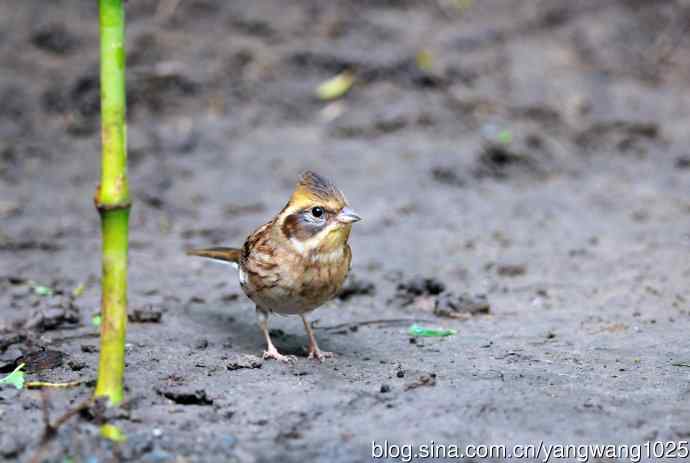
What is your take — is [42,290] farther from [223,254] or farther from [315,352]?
[315,352]

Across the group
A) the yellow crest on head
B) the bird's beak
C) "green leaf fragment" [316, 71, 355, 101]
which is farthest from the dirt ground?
the yellow crest on head

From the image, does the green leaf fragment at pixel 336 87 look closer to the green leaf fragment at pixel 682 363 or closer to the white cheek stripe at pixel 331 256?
the white cheek stripe at pixel 331 256

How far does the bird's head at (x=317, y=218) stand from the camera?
569 cm

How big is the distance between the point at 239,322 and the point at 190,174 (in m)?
3.91

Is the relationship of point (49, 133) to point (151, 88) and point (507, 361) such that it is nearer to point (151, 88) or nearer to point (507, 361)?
point (151, 88)

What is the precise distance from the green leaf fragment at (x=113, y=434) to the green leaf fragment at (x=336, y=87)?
7.66 metres

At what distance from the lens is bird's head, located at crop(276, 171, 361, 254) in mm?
5688

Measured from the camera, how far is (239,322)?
6723 mm

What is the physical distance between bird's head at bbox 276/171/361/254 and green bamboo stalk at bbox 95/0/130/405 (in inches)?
68.3

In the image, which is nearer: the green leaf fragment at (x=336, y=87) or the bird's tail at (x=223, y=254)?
the bird's tail at (x=223, y=254)

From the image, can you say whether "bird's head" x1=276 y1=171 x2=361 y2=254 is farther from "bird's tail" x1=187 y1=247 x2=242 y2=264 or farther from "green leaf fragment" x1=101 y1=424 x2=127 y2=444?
"green leaf fragment" x1=101 y1=424 x2=127 y2=444

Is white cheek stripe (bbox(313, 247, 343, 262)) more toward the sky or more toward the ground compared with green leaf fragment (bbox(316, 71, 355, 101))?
more toward the ground

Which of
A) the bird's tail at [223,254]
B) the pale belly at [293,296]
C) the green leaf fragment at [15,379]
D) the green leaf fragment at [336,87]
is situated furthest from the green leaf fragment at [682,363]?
the green leaf fragment at [336,87]

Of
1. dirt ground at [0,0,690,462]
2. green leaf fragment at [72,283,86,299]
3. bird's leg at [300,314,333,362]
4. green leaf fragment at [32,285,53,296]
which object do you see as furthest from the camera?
green leaf fragment at [72,283,86,299]
